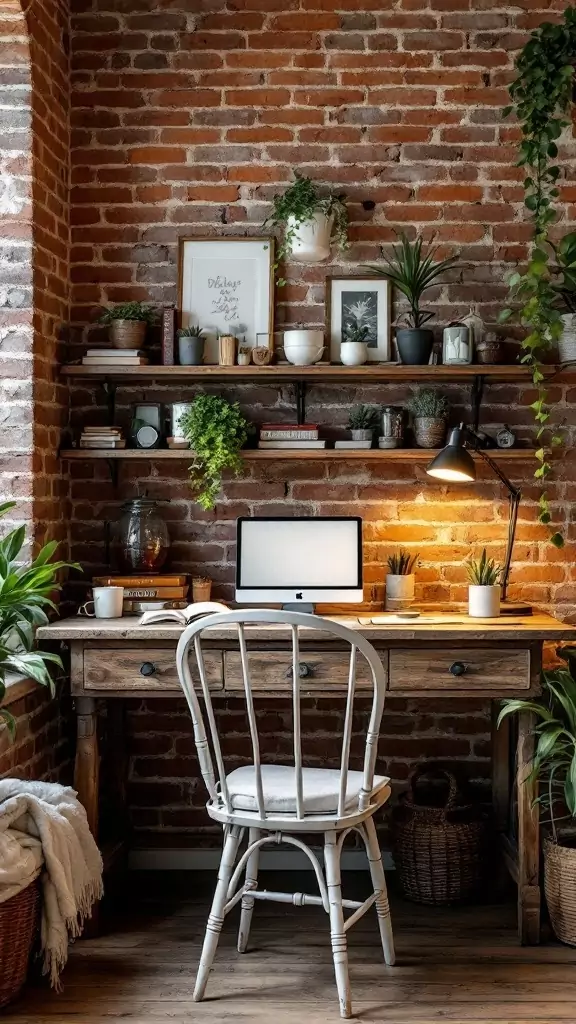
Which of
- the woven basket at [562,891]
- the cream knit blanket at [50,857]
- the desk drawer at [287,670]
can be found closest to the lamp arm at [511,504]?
the desk drawer at [287,670]

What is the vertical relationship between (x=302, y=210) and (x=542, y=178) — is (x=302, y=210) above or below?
below

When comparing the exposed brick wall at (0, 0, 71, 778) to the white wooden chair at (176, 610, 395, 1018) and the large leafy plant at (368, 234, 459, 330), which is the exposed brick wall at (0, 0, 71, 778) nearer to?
the white wooden chair at (176, 610, 395, 1018)

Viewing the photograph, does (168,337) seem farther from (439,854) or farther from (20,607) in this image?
(439,854)

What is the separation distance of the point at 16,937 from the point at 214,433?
5.17ft

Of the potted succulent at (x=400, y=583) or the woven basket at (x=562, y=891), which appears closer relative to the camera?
the woven basket at (x=562, y=891)

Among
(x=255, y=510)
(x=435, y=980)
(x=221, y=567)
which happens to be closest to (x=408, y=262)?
(x=255, y=510)

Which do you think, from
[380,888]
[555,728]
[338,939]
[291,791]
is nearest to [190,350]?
[291,791]

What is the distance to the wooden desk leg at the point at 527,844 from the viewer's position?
2971 millimetres

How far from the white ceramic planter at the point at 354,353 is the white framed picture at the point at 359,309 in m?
0.15

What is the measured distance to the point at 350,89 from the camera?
140 inches

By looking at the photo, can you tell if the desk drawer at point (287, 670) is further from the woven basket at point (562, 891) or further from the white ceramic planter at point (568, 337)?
the white ceramic planter at point (568, 337)

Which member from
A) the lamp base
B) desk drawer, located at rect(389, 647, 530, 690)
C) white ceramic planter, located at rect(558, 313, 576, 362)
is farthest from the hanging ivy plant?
desk drawer, located at rect(389, 647, 530, 690)

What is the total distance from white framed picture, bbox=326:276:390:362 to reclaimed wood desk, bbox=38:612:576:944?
43.1 inches

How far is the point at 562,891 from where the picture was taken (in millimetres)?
2949
